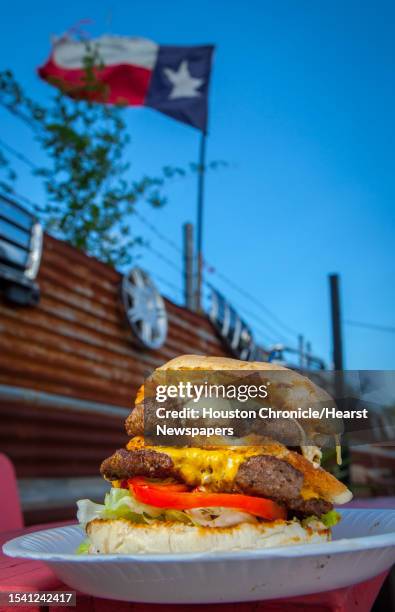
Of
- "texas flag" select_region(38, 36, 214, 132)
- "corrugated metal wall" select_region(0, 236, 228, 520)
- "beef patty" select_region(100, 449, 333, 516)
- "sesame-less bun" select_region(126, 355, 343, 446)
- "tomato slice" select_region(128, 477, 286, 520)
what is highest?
"texas flag" select_region(38, 36, 214, 132)

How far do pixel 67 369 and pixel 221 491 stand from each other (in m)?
5.65

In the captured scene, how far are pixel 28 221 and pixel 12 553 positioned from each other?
4.95 meters

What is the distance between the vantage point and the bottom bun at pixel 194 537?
40.1 inches

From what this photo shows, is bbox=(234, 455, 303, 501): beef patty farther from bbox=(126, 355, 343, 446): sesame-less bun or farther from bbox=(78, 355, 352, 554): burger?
bbox=(126, 355, 343, 446): sesame-less bun

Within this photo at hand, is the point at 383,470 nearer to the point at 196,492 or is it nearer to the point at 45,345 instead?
the point at 45,345

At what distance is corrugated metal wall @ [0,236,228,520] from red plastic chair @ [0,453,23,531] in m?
2.31

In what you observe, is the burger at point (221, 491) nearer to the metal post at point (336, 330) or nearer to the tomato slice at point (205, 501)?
the tomato slice at point (205, 501)

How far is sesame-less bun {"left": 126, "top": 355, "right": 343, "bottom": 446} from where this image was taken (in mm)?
1231

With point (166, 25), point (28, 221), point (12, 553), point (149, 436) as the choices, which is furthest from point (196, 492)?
point (166, 25)

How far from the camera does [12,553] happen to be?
0.98 meters

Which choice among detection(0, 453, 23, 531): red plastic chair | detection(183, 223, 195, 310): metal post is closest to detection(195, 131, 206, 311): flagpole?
detection(183, 223, 195, 310): metal post

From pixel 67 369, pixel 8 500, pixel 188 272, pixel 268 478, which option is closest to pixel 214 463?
pixel 268 478

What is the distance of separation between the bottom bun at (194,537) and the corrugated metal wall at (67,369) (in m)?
3.95

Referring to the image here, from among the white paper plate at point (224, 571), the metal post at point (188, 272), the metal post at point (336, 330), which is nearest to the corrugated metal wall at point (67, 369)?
the metal post at point (188, 272)
